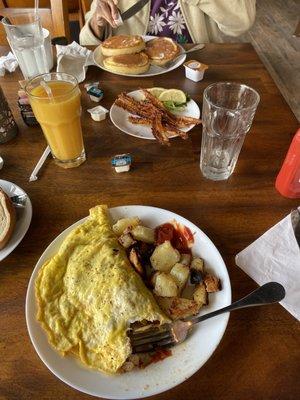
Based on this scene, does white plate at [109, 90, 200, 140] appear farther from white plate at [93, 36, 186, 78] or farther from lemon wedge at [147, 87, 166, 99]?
white plate at [93, 36, 186, 78]

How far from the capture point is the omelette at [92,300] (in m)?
0.60

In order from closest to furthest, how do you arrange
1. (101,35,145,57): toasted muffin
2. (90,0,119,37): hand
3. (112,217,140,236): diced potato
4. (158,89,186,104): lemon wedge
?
(112,217,140,236): diced potato < (158,89,186,104): lemon wedge < (101,35,145,57): toasted muffin < (90,0,119,37): hand

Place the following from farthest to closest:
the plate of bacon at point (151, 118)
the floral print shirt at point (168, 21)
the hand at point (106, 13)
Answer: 1. the floral print shirt at point (168, 21)
2. the hand at point (106, 13)
3. the plate of bacon at point (151, 118)

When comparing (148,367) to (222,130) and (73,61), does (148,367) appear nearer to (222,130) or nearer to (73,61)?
(222,130)

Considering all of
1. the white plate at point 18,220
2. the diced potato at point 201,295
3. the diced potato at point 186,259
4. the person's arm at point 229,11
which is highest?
the person's arm at point 229,11

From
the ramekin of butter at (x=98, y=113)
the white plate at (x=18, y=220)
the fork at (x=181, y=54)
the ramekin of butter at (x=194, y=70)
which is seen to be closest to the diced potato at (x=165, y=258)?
the white plate at (x=18, y=220)

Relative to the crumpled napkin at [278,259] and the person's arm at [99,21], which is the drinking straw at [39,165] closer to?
the crumpled napkin at [278,259]

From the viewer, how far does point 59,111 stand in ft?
2.83

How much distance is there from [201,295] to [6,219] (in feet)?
1.64

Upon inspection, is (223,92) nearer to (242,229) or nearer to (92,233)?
(242,229)

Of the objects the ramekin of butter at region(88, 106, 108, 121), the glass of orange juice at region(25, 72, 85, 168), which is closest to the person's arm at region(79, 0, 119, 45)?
the ramekin of butter at region(88, 106, 108, 121)

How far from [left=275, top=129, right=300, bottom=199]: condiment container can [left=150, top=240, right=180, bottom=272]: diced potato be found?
405mm

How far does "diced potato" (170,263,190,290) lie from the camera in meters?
0.67

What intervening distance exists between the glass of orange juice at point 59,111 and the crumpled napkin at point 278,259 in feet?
1.92
